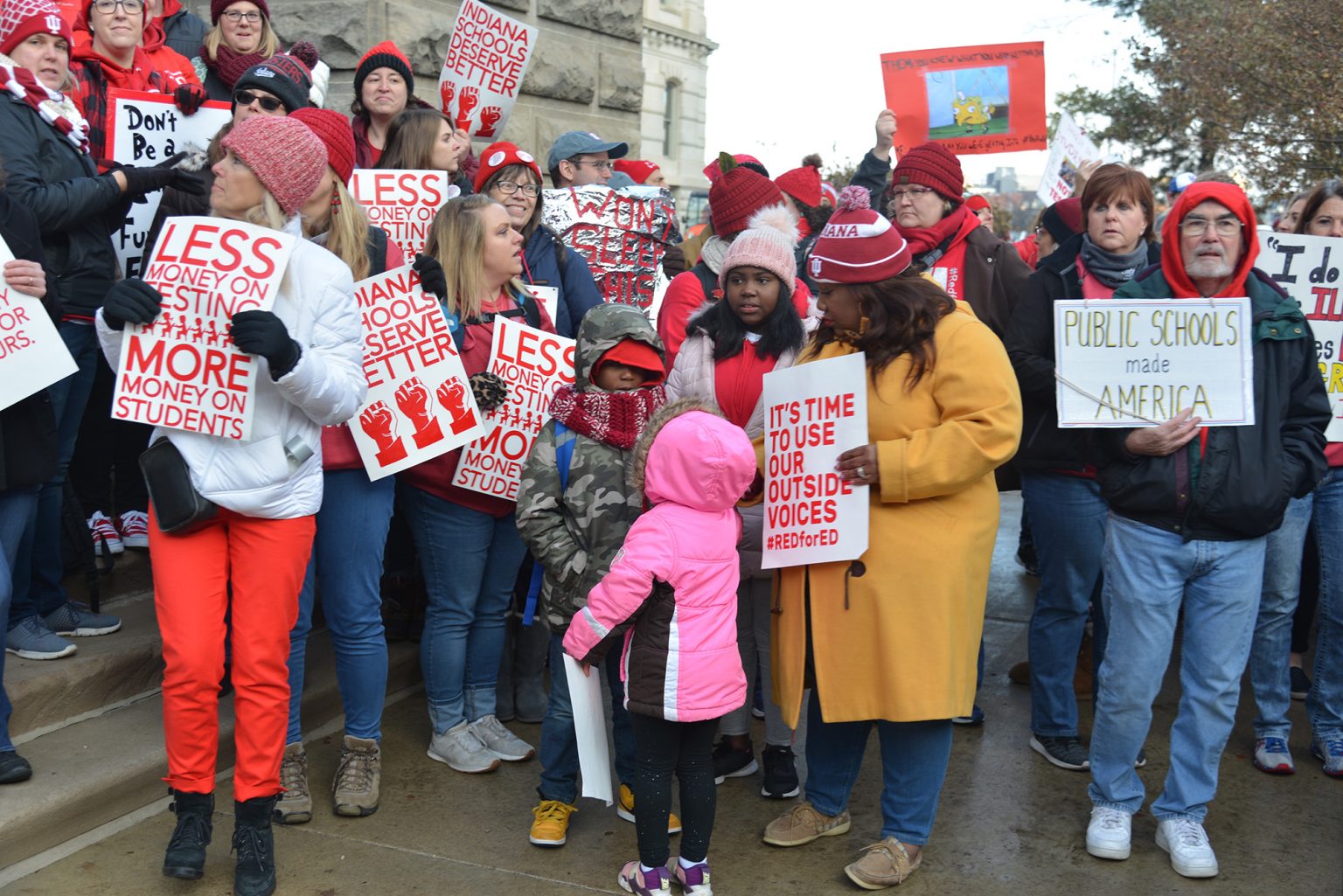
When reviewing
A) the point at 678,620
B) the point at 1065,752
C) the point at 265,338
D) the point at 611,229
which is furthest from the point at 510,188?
the point at 1065,752

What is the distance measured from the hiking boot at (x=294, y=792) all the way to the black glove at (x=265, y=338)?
4.82ft

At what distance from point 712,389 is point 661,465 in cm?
89

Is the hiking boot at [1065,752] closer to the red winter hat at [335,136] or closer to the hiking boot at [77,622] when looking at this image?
the red winter hat at [335,136]

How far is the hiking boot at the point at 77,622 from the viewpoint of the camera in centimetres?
492

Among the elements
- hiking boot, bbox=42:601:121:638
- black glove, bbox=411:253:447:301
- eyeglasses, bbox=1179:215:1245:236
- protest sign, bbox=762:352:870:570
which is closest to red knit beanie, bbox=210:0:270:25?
black glove, bbox=411:253:447:301

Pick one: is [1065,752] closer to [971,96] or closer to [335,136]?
[335,136]

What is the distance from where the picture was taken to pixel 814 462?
4004 mm

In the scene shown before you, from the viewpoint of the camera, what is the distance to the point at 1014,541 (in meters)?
8.95

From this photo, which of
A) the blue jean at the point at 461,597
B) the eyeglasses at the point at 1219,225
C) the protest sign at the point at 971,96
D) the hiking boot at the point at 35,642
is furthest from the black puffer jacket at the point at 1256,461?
the protest sign at the point at 971,96

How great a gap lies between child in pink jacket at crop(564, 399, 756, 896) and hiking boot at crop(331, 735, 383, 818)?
105cm

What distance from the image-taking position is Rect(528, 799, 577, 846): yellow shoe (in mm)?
4219

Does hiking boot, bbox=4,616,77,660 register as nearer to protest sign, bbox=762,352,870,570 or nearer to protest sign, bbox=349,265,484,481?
protest sign, bbox=349,265,484,481

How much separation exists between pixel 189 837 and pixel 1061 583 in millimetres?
3125

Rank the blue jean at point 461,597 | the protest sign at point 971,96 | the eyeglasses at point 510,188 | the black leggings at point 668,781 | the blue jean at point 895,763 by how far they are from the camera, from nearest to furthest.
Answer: the black leggings at point 668,781 → the blue jean at point 895,763 → the blue jean at point 461,597 → the eyeglasses at point 510,188 → the protest sign at point 971,96
